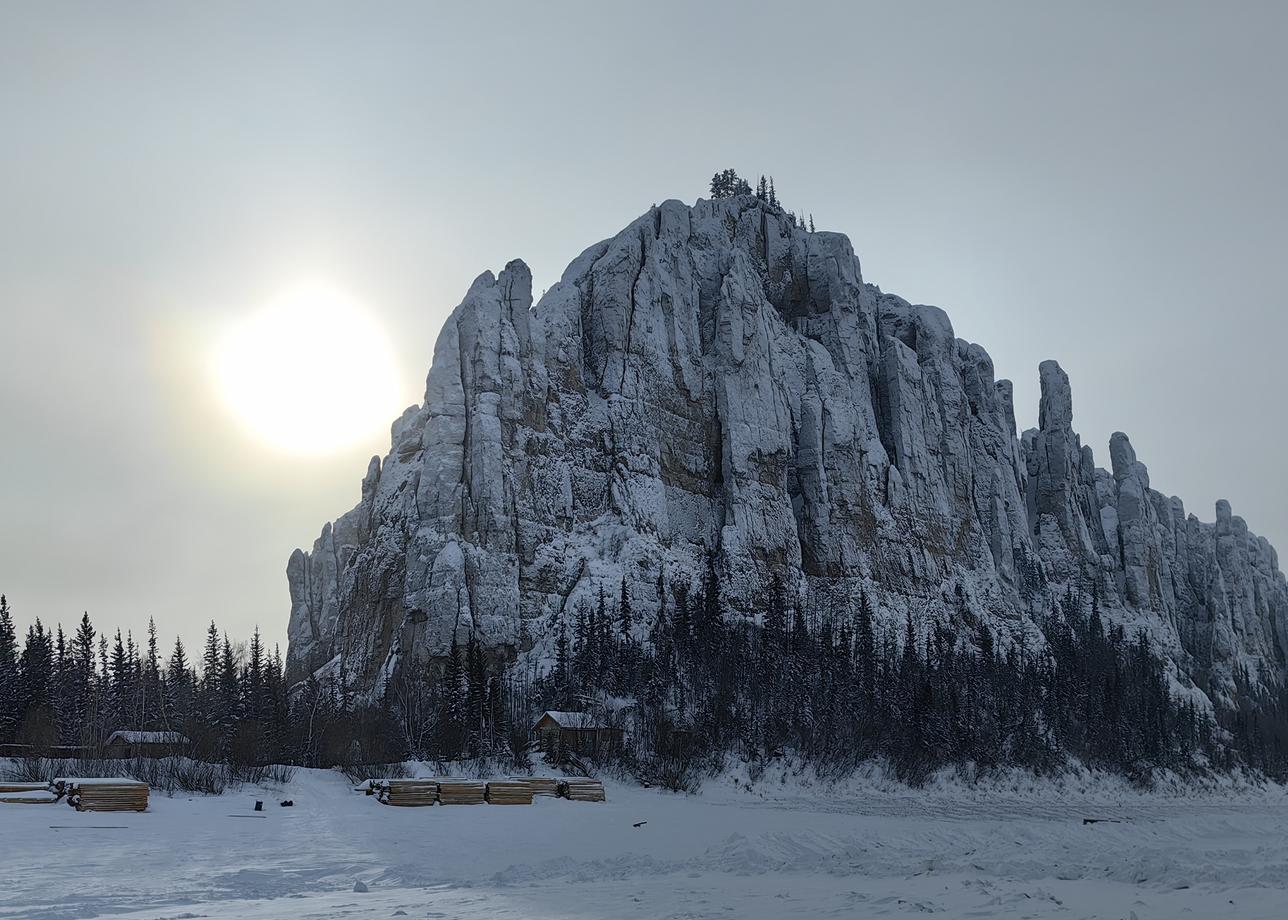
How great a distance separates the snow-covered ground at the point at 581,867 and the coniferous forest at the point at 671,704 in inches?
1072

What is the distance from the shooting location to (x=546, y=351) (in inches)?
4801

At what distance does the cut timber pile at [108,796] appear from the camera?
118 feet

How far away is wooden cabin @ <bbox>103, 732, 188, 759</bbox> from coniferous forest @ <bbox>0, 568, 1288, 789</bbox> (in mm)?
1391

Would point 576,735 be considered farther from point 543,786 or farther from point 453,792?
point 453,792

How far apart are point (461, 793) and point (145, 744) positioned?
111 feet

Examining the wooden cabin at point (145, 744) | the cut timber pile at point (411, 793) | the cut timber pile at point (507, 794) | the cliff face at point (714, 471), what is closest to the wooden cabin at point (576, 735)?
the wooden cabin at point (145, 744)

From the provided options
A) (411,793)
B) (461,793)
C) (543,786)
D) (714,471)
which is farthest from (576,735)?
(714,471)

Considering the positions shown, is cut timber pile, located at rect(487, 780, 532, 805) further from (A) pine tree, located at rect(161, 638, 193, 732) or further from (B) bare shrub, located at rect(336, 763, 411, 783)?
(A) pine tree, located at rect(161, 638, 193, 732)

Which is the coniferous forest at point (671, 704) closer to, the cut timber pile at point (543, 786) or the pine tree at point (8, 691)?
the pine tree at point (8, 691)

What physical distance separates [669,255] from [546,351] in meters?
25.1

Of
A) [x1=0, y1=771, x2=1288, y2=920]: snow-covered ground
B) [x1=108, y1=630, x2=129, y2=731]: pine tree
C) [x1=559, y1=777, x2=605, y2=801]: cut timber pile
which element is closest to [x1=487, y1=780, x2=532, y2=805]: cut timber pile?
[x1=0, y1=771, x2=1288, y2=920]: snow-covered ground

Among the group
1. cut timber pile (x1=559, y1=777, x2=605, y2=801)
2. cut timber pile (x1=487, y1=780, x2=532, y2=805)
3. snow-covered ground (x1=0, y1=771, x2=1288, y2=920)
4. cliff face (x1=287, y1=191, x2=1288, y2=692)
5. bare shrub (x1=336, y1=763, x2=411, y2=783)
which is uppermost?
cliff face (x1=287, y1=191, x2=1288, y2=692)

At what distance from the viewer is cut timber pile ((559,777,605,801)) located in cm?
4766

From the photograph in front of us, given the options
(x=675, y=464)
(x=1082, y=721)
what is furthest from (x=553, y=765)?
(x=675, y=464)
